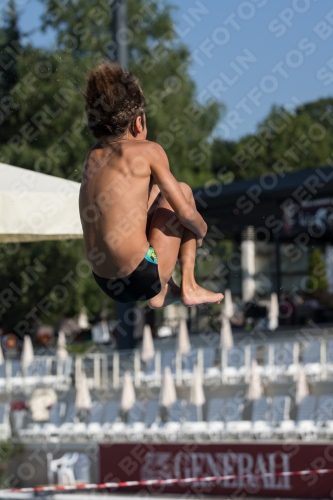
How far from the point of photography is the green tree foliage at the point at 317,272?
2648 centimetres

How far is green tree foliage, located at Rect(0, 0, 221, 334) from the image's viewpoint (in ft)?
90.4

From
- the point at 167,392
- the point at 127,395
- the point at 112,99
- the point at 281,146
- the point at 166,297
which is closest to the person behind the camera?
the point at 112,99

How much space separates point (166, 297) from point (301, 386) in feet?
28.1

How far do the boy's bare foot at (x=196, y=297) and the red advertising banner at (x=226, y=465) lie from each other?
24.2 ft

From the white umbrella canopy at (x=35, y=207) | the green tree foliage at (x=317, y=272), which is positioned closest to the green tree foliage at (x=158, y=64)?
the green tree foliage at (x=317, y=272)

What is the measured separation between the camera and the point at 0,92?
91.7 feet

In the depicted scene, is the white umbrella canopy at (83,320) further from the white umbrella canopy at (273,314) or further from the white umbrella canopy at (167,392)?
the white umbrella canopy at (167,392)

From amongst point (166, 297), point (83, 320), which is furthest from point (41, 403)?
point (83, 320)

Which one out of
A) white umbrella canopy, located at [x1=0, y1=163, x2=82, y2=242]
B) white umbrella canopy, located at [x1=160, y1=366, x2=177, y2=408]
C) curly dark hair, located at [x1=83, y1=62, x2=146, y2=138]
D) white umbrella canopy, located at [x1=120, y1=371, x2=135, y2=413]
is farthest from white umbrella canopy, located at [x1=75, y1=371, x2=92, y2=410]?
curly dark hair, located at [x1=83, y1=62, x2=146, y2=138]

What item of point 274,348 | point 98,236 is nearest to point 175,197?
point 98,236

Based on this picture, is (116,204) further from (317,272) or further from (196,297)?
(317,272)

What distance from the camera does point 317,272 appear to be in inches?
1110

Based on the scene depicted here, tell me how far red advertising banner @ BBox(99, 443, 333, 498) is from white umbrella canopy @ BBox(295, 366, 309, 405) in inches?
39.0

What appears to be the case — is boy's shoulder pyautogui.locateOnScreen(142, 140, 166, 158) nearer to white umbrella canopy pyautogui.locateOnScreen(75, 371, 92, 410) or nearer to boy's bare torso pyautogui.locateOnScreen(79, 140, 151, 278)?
boy's bare torso pyautogui.locateOnScreen(79, 140, 151, 278)
